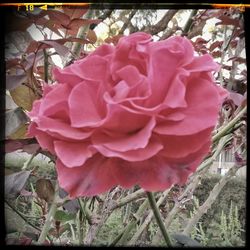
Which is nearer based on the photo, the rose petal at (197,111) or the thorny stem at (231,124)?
the rose petal at (197,111)

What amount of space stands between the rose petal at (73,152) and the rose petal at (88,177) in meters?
0.02

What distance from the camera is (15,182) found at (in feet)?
3.34

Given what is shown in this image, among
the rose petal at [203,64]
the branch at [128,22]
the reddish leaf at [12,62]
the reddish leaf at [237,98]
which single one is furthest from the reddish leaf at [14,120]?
the reddish leaf at [237,98]

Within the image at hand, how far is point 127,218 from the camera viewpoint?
1.02 metres

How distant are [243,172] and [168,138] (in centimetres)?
25

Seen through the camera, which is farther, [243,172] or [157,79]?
[243,172]

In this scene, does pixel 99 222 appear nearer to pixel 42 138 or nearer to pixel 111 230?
pixel 111 230

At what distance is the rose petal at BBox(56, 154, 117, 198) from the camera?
93 centimetres

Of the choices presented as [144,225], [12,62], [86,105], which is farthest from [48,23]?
[144,225]

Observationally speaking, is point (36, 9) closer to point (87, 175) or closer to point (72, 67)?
point (72, 67)

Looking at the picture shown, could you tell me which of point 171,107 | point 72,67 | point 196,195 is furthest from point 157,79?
point 196,195

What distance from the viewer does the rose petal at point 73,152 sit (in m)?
0.92

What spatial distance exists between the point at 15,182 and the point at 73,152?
0.68 ft

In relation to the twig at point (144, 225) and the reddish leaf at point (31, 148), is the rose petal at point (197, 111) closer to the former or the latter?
the twig at point (144, 225)
